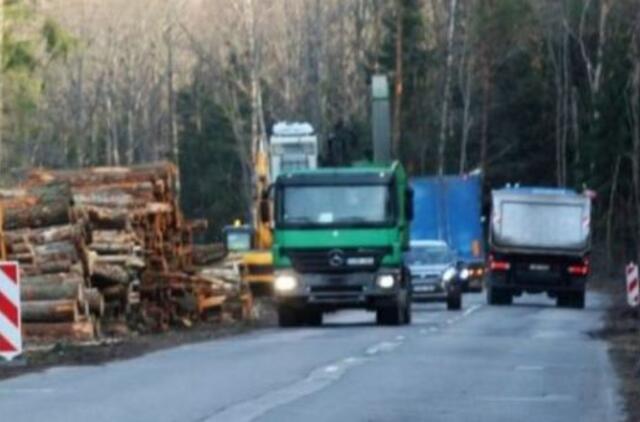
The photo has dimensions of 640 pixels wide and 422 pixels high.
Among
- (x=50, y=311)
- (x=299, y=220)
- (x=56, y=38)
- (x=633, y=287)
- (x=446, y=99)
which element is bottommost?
(x=633, y=287)

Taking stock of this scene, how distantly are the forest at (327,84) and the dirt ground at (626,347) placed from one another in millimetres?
34165

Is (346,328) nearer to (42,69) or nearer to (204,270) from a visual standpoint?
(204,270)

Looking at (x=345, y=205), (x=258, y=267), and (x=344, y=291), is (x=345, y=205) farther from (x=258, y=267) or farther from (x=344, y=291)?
(x=258, y=267)

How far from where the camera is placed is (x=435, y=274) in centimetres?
5422

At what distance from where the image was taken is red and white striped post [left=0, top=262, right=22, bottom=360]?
2656 centimetres

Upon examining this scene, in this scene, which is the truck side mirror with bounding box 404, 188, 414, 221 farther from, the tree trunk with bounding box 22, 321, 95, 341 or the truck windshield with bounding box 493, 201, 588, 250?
the truck windshield with bounding box 493, 201, 588, 250

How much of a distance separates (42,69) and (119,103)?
2214 cm

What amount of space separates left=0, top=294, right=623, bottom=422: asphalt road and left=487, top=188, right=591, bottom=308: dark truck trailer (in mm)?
16977

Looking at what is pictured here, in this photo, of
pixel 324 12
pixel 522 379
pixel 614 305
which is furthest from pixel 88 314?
pixel 324 12

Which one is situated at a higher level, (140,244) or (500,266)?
(140,244)

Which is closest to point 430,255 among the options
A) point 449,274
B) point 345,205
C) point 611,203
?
point 449,274

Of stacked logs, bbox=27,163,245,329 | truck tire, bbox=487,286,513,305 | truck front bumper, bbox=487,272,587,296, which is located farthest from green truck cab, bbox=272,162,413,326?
truck tire, bbox=487,286,513,305

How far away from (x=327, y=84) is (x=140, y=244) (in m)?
58.8

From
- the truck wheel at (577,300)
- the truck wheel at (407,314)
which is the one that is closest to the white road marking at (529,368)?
the truck wheel at (407,314)
